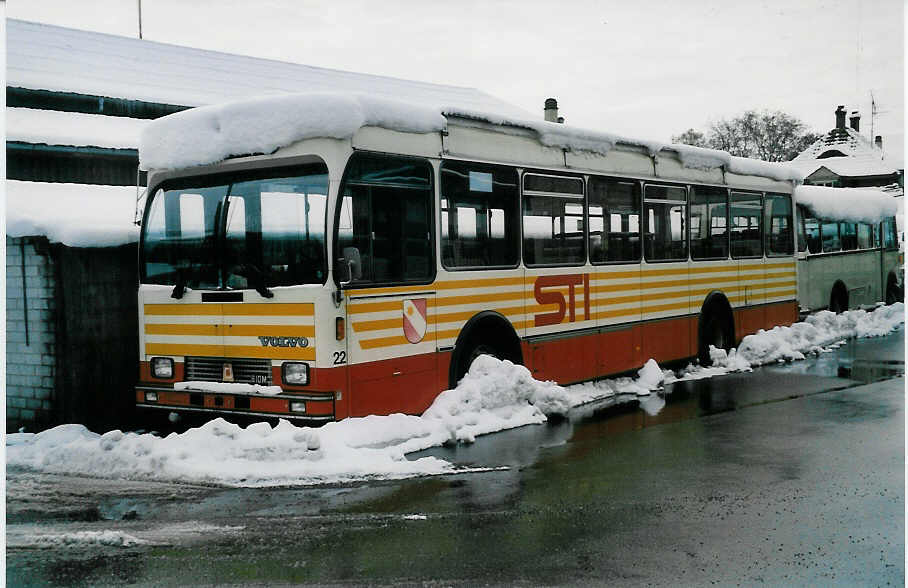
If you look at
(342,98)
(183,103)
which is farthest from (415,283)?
(183,103)

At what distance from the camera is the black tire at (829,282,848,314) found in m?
21.4

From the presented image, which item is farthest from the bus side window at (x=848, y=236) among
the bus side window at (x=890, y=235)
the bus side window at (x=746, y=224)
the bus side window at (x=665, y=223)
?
the bus side window at (x=665, y=223)

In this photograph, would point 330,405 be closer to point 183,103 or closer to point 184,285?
point 184,285

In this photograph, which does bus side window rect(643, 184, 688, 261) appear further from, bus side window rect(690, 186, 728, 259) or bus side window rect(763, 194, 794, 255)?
bus side window rect(763, 194, 794, 255)

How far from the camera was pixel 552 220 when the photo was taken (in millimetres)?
11180

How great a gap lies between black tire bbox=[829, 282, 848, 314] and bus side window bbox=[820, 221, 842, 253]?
2.62 ft

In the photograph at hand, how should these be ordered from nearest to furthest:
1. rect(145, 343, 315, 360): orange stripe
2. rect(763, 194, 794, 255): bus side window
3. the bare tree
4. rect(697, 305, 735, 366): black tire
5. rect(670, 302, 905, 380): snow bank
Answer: rect(145, 343, 315, 360): orange stripe → rect(697, 305, 735, 366): black tire → rect(670, 302, 905, 380): snow bank → rect(763, 194, 794, 255): bus side window → the bare tree

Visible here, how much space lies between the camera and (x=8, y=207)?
33.7 feet

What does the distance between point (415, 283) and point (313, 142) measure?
1618mm

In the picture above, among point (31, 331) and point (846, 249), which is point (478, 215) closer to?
point (31, 331)

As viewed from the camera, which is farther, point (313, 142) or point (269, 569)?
point (313, 142)

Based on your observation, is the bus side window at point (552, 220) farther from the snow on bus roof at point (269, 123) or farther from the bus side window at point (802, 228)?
the bus side window at point (802, 228)

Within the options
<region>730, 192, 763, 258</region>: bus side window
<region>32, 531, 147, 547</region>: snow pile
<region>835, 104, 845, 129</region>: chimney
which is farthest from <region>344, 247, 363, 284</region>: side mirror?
<region>835, 104, 845, 129</region>: chimney

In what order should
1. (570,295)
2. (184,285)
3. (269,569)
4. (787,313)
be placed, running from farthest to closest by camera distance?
(787,313) < (570,295) < (184,285) < (269,569)
